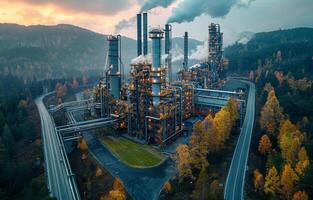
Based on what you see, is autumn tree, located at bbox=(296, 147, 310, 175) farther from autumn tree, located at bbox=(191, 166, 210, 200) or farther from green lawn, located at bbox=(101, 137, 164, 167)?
green lawn, located at bbox=(101, 137, 164, 167)

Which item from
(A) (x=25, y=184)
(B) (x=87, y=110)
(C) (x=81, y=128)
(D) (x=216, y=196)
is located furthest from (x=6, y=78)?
(D) (x=216, y=196)

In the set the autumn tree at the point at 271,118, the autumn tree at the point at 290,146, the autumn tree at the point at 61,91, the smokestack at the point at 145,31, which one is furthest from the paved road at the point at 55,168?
the autumn tree at the point at 61,91

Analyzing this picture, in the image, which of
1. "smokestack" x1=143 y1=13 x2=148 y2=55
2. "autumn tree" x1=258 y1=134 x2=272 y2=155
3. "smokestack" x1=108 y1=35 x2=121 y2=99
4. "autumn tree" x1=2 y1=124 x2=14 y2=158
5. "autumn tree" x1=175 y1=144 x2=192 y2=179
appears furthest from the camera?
"smokestack" x1=143 y1=13 x2=148 y2=55

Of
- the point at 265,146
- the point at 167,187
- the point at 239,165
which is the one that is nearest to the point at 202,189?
the point at 167,187

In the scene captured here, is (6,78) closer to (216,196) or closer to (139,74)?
(139,74)

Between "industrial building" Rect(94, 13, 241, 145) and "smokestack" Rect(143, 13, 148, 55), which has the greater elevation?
"smokestack" Rect(143, 13, 148, 55)

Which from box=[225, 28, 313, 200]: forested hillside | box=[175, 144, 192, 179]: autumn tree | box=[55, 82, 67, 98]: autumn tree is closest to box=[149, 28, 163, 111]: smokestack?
box=[175, 144, 192, 179]: autumn tree
